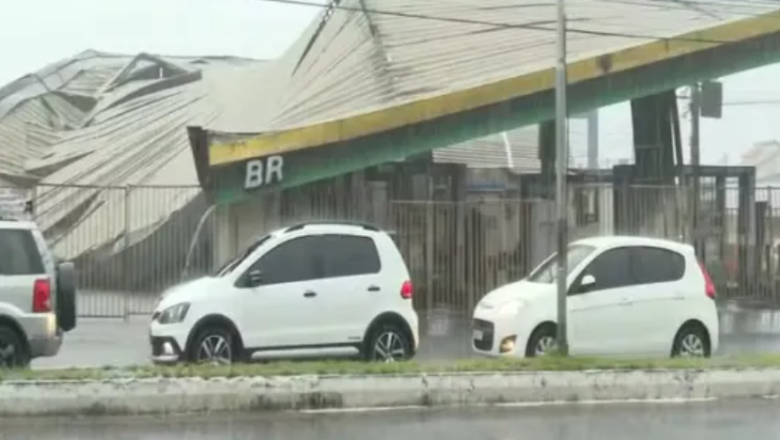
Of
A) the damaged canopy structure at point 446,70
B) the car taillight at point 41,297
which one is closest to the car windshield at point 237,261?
the car taillight at point 41,297

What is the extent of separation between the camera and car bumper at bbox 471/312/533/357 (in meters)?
16.2

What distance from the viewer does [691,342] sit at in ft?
55.6

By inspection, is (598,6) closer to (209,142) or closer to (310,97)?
(310,97)

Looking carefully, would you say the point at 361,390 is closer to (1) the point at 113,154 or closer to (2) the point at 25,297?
(2) the point at 25,297

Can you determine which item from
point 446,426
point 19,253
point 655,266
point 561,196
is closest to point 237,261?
point 19,253

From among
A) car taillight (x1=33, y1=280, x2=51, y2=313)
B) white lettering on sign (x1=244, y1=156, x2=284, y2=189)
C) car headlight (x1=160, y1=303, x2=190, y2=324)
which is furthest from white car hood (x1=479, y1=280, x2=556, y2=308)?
white lettering on sign (x1=244, y1=156, x2=284, y2=189)

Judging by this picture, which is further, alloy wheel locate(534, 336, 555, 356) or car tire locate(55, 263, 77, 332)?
alloy wheel locate(534, 336, 555, 356)

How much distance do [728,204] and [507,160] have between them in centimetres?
1211

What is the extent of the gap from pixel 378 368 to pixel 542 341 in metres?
3.67

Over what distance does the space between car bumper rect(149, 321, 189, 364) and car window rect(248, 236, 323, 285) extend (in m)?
1.16

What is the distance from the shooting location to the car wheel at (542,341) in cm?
1622

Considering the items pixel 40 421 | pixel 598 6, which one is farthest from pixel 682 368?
pixel 598 6

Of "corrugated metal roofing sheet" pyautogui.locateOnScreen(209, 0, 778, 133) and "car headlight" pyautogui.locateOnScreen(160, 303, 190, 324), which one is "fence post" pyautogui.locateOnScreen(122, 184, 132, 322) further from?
"car headlight" pyautogui.locateOnScreen(160, 303, 190, 324)

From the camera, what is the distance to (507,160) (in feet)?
132
